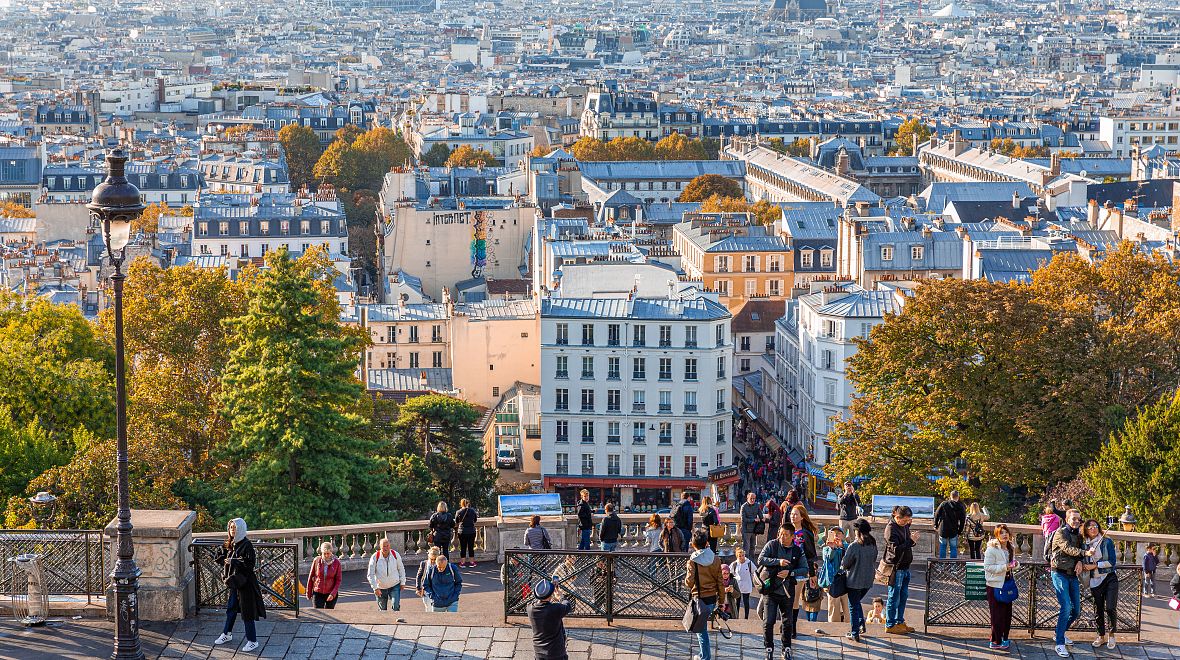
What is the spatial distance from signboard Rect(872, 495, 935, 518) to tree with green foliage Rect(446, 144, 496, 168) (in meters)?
105

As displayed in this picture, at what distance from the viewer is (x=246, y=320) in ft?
124

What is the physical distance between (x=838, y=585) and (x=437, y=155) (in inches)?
4847

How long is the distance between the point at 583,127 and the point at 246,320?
14128 centimetres

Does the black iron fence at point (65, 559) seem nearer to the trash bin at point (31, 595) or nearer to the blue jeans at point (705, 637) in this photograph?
the trash bin at point (31, 595)

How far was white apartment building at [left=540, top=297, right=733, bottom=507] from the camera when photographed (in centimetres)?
5441

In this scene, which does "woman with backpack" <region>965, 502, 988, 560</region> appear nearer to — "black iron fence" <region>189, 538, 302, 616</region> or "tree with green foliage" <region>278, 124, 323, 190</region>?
"black iron fence" <region>189, 538, 302, 616</region>

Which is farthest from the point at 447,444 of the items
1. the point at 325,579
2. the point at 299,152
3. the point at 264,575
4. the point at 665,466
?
the point at 299,152

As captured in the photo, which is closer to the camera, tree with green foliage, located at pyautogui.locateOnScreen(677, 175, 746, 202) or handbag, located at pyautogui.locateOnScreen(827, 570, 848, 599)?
Result: handbag, located at pyautogui.locateOnScreen(827, 570, 848, 599)

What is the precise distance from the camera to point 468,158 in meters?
135

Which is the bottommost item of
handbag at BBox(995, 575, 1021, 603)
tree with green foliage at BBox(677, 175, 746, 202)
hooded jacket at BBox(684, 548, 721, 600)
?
tree with green foliage at BBox(677, 175, 746, 202)

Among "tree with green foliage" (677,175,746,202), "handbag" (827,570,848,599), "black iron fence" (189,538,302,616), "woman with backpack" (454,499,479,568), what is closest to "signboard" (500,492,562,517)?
"woman with backpack" (454,499,479,568)

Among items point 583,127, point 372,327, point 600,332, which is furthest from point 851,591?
point 583,127

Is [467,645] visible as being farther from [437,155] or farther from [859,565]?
[437,155]

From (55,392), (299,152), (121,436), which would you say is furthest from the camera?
(299,152)
